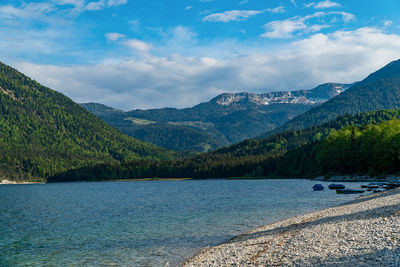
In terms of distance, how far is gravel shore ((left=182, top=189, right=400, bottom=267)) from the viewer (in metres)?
22.3

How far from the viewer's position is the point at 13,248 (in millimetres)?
42156

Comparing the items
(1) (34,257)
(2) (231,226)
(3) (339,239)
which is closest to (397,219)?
(3) (339,239)

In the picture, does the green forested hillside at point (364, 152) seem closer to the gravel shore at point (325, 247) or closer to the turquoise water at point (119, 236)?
the turquoise water at point (119, 236)

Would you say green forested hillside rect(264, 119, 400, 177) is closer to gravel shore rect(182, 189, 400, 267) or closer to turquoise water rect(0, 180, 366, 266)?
turquoise water rect(0, 180, 366, 266)

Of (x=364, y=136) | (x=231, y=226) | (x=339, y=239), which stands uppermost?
(x=364, y=136)

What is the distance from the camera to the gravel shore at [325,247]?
22.3 m

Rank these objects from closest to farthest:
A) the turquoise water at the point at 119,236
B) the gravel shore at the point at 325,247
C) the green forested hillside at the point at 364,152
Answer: the gravel shore at the point at 325,247 < the turquoise water at the point at 119,236 < the green forested hillside at the point at 364,152

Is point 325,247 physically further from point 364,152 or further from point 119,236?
point 364,152

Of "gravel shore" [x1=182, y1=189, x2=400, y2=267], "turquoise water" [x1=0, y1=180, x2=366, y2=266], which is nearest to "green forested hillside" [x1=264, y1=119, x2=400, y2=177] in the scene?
→ "turquoise water" [x1=0, y1=180, x2=366, y2=266]

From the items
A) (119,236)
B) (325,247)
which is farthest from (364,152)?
(325,247)

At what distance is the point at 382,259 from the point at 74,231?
45.2m

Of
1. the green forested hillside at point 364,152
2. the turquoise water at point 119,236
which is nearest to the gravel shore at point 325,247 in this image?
the turquoise water at point 119,236

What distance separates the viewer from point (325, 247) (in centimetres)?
2636

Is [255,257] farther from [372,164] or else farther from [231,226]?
[372,164]
